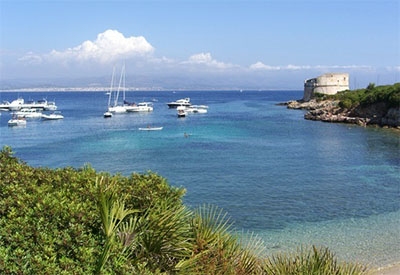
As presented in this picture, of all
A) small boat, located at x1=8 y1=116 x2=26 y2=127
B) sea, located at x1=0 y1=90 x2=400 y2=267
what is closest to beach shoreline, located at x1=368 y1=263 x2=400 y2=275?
sea, located at x1=0 y1=90 x2=400 y2=267

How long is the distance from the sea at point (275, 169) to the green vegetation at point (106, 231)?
1.61m

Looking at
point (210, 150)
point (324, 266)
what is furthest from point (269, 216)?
point (210, 150)

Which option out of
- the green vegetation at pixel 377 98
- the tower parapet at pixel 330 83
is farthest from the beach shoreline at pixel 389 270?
the tower parapet at pixel 330 83

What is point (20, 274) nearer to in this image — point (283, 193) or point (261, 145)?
point (283, 193)

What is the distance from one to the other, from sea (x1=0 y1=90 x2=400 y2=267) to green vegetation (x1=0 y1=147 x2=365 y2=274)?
1.61 m

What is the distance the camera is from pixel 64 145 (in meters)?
45.8

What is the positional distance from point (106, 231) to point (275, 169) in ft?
88.2

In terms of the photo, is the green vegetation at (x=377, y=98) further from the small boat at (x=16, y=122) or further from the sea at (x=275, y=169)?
the small boat at (x=16, y=122)

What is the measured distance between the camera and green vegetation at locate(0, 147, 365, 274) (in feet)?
18.1

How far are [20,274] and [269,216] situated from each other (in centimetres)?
1689

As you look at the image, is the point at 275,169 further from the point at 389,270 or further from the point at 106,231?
the point at 106,231

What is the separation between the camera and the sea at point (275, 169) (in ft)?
61.5

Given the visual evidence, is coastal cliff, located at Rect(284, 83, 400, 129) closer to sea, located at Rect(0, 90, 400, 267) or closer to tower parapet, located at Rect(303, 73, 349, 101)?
sea, located at Rect(0, 90, 400, 267)

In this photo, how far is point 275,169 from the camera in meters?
32.1
